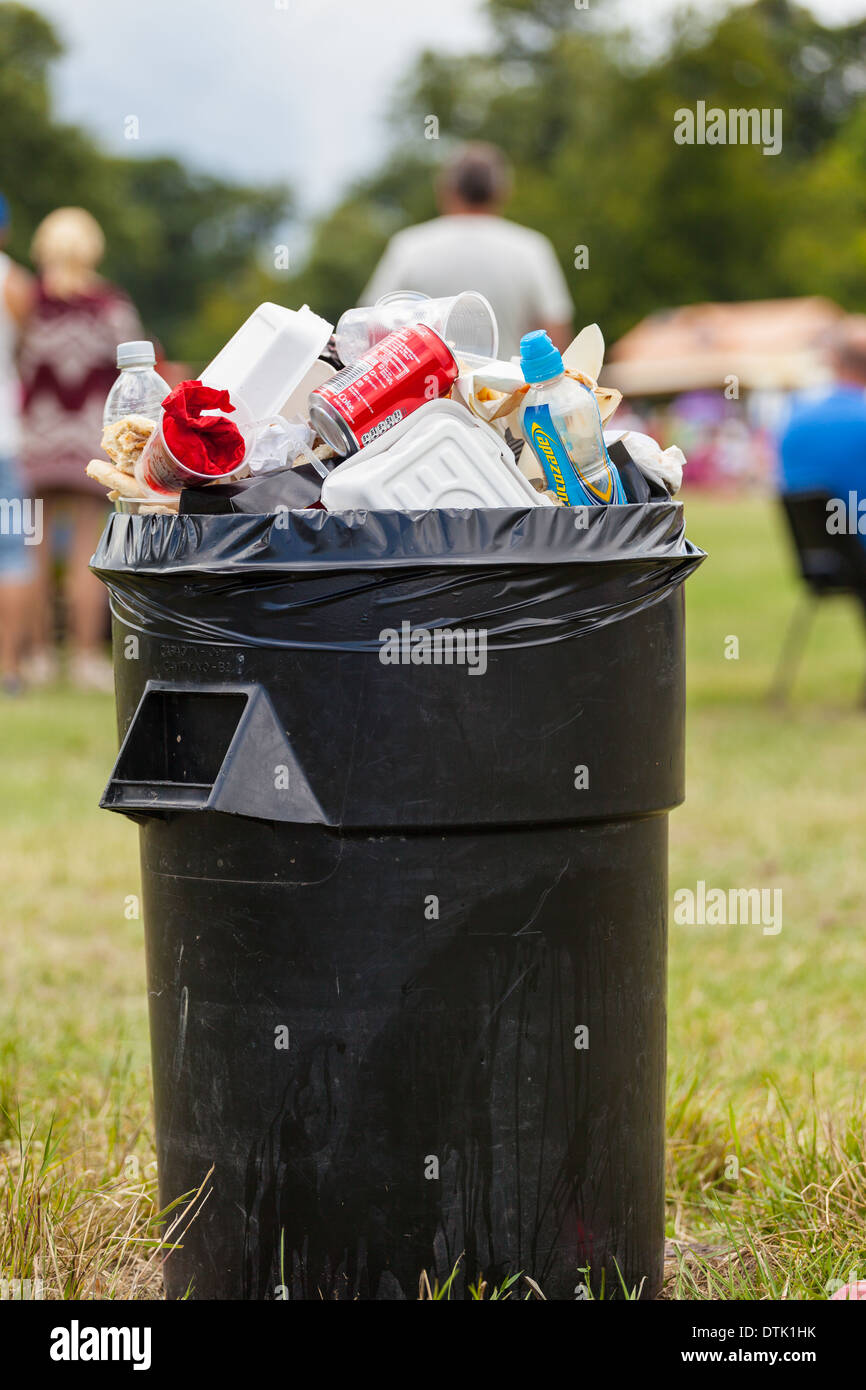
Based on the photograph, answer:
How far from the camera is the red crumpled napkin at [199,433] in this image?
2.26 m

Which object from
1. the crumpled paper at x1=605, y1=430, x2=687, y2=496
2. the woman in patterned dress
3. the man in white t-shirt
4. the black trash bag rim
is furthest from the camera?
the woman in patterned dress

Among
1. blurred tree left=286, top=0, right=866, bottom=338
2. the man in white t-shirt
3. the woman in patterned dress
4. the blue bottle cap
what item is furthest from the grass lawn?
blurred tree left=286, top=0, right=866, bottom=338

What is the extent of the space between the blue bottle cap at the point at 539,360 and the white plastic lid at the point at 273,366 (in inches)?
13.5

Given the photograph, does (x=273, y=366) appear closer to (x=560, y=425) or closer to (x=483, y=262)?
(x=560, y=425)

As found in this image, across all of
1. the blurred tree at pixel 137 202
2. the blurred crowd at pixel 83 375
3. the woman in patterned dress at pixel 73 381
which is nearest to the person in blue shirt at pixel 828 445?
the blurred crowd at pixel 83 375

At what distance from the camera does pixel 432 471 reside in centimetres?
221

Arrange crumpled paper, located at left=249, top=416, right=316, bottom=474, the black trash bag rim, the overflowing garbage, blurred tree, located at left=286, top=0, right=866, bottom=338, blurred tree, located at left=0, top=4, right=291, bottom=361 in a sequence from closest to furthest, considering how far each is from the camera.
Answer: the black trash bag rim → the overflowing garbage → crumpled paper, located at left=249, top=416, right=316, bottom=474 → blurred tree, located at left=286, top=0, right=866, bottom=338 → blurred tree, located at left=0, top=4, right=291, bottom=361

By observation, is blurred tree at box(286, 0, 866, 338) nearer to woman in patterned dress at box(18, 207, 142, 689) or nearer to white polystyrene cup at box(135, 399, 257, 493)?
woman in patterned dress at box(18, 207, 142, 689)

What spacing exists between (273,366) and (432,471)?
0.39 meters

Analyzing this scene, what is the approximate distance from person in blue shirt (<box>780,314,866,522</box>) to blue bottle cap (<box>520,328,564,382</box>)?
19.7 ft

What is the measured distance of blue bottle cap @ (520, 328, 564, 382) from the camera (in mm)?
2273

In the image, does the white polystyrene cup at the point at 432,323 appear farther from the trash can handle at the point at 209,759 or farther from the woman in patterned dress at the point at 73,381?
the woman in patterned dress at the point at 73,381
